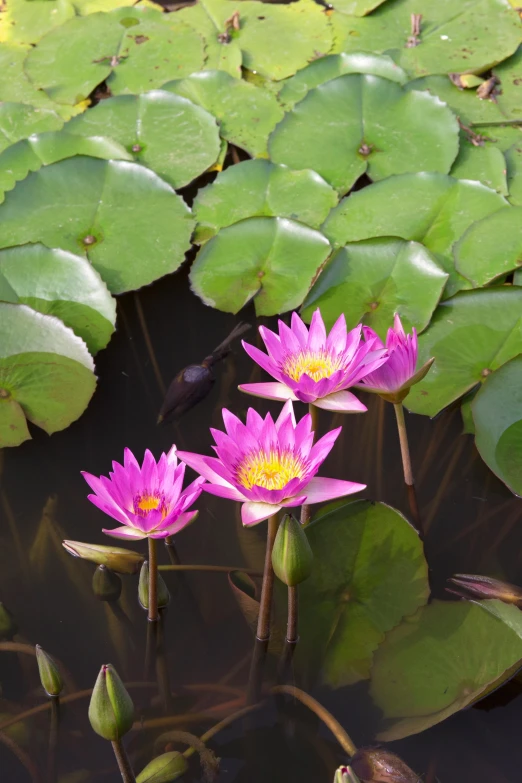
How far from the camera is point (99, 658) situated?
7.40ft

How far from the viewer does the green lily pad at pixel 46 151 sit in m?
3.48

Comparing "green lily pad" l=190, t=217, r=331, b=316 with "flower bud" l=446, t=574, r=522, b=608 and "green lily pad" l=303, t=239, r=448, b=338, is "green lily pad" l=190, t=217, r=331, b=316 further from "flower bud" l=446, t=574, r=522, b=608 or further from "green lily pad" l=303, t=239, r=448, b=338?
"flower bud" l=446, t=574, r=522, b=608

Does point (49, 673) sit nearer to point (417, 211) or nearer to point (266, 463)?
point (266, 463)

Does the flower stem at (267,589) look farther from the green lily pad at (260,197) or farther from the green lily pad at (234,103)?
the green lily pad at (234,103)

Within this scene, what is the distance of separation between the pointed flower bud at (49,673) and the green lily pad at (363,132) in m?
2.33

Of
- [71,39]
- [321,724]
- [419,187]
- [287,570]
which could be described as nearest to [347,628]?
[321,724]

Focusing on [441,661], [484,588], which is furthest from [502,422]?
[441,661]

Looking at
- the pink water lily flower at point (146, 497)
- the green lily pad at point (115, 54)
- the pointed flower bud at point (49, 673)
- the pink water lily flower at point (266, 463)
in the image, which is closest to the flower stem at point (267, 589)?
the pink water lily flower at point (266, 463)

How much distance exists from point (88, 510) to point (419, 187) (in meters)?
1.86

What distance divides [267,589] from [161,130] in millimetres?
2458

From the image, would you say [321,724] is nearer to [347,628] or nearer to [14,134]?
[347,628]

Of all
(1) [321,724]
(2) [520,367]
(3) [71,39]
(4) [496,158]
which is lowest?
(1) [321,724]

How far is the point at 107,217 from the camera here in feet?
10.7

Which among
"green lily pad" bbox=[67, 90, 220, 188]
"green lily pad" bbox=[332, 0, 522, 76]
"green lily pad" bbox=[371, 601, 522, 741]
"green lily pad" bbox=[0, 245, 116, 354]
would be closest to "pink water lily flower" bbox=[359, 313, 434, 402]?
"green lily pad" bbox=[371, 601, 522, 741]
